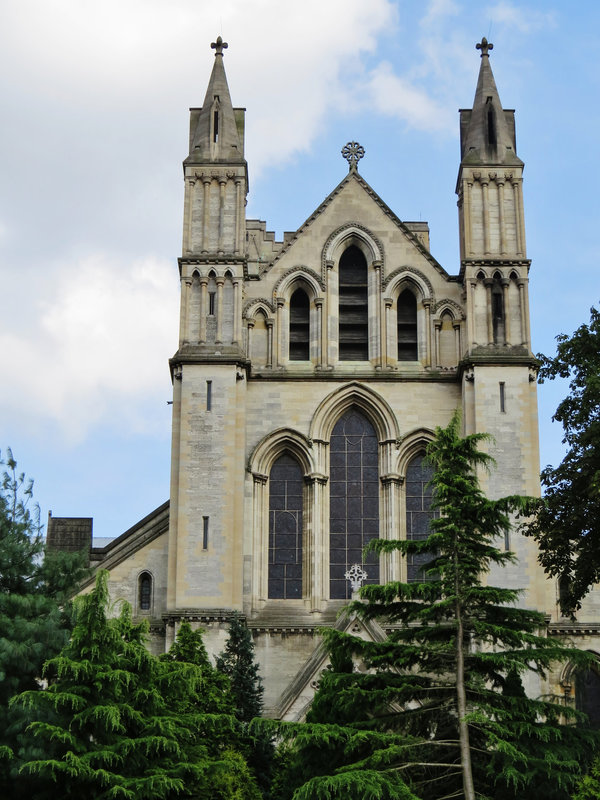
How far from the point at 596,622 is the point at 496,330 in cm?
834

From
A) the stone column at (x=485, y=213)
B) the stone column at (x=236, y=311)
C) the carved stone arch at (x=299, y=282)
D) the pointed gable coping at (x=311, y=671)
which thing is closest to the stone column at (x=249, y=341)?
the stone column at (x=236, y=311)

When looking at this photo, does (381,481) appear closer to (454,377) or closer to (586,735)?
(454,377)

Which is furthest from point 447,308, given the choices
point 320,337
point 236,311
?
point 236,311

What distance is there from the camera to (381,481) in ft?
132

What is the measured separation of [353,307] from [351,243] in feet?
6.36

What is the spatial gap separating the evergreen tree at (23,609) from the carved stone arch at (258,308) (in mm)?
11248

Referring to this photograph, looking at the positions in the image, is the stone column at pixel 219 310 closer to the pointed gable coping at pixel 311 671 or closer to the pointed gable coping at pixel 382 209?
the pointed gable coping at pixel 382 209

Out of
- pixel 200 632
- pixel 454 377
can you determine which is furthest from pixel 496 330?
pixel 200 632

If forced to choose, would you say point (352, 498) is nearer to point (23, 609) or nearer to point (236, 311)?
point (236, 311)

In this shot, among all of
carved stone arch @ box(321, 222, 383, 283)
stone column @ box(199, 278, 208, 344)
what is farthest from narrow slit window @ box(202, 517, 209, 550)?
carved stone arch @ box(321, 222, 383, 283)

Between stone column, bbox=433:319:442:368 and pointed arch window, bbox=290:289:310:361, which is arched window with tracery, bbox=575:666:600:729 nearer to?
stone column, bbox=433:319:442:368

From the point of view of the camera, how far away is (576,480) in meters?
30.8

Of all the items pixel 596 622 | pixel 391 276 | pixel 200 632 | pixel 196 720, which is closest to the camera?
pixel 196 720

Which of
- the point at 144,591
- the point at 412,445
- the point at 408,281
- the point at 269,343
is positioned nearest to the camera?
the point at 144,591
